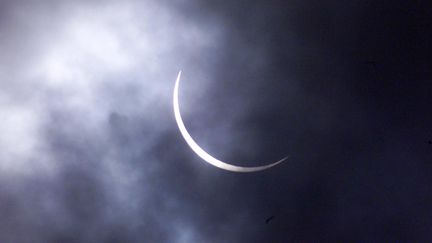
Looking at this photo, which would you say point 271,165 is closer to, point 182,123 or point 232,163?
point 232,163

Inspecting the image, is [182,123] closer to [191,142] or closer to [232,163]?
[191,142]

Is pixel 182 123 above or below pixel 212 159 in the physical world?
above

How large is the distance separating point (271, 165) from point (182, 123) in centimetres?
1147

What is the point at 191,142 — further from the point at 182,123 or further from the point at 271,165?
the point at 271,165

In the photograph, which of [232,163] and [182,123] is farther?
[232,163]

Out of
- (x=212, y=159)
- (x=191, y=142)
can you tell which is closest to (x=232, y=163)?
(x=212, y=159)

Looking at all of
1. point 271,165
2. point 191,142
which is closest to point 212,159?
point 191,142

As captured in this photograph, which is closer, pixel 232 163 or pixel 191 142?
pixel 191 142

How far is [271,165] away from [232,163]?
435cm

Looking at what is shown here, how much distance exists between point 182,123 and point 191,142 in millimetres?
2170

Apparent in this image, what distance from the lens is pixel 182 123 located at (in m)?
49.2

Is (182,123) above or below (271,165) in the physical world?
above

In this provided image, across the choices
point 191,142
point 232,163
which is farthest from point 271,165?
point 191,142

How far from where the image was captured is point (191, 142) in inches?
1922
